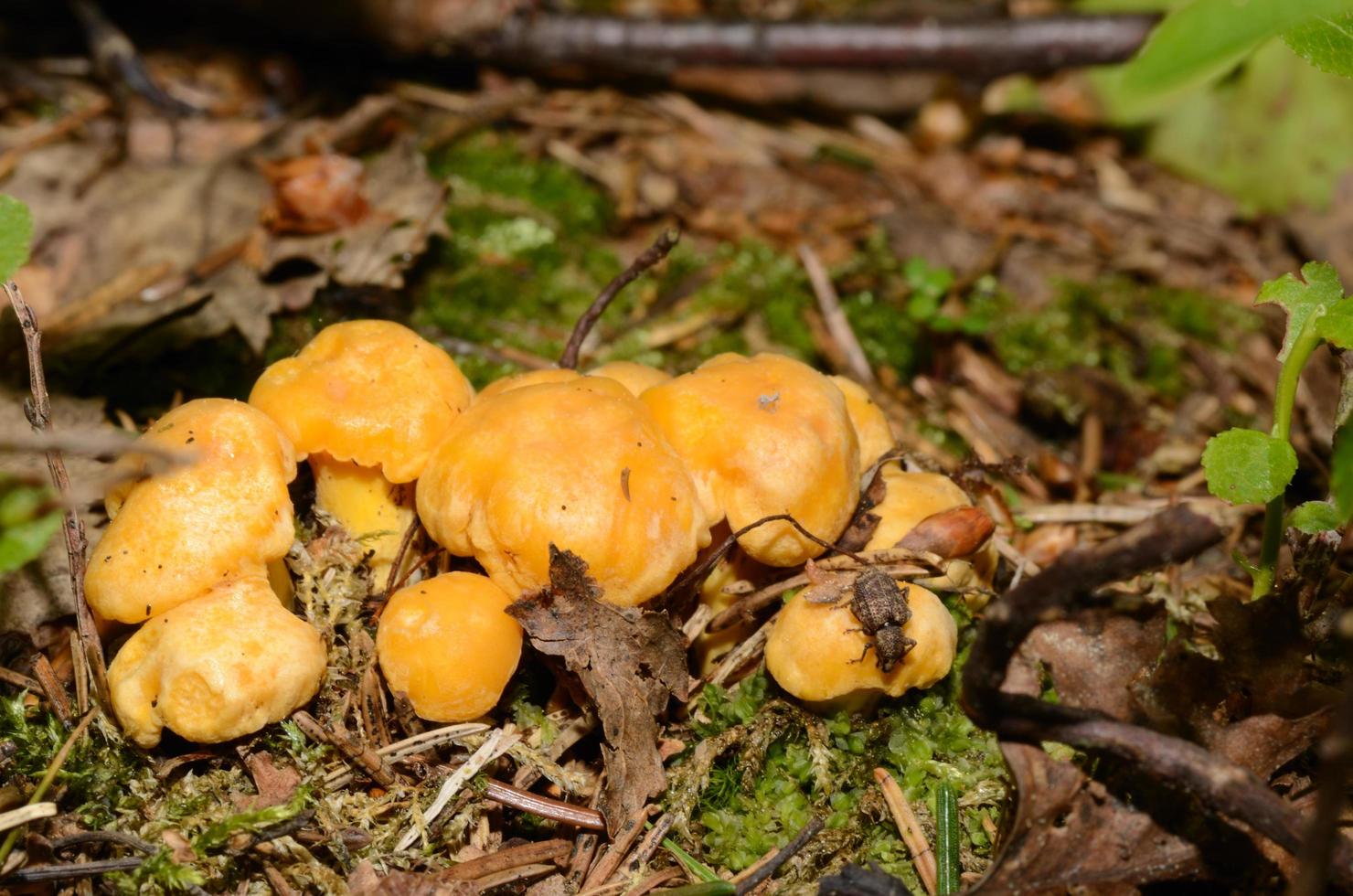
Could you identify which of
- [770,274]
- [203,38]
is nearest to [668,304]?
[770,274]

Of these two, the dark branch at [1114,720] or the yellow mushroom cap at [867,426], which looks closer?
the dark branch at [1114,720]

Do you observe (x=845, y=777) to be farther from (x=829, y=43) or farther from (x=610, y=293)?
(x=829, y=43)

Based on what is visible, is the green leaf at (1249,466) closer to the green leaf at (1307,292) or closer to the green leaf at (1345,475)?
the green leaf at (1307,292)

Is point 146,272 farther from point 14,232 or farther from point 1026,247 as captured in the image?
point 1026,247

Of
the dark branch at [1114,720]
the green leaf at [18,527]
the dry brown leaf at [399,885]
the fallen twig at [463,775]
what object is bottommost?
the dry brown leaf at [399,885]

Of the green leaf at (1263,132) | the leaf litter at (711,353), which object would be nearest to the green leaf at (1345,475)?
the leaf litter at (711,353)

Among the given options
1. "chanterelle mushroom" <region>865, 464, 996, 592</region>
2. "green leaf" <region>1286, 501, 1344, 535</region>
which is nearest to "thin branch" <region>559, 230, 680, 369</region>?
"chanterelle mushroom" <region>865, 464, 996, 592</region>
